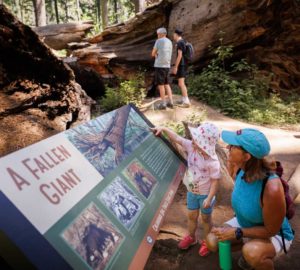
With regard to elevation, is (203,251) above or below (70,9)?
below

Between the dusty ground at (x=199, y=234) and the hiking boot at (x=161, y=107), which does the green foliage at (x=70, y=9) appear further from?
the dusty ground at (x=199, y=234)

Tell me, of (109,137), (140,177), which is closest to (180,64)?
(109,137)

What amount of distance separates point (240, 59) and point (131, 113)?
9221mm

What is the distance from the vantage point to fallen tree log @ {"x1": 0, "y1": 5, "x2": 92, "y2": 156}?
11.9 ft

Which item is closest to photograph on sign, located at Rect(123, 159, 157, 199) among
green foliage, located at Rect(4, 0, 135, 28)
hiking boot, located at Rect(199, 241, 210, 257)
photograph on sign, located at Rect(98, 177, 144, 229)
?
photograph on sign, located at Rect(98, 177, 144, 229)

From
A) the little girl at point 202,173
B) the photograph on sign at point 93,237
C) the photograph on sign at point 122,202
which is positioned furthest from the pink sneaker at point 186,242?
the photograph on sign at point 93,237

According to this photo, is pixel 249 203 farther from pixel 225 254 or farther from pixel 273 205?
pixel 225 254

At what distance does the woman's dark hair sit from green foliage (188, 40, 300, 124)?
6.92 m

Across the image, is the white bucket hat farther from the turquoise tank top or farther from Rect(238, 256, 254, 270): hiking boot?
Rect(238, 256, 254, 270): hiking boot

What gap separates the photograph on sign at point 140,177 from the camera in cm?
236

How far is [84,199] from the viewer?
176cm

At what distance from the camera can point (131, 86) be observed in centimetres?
912

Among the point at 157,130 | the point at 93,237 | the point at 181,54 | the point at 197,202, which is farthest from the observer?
the point at 181,54

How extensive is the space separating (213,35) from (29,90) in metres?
8.11
